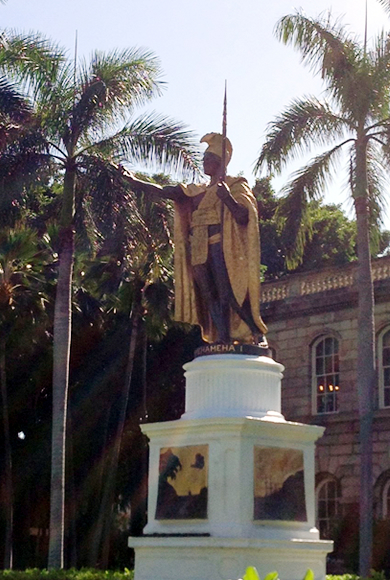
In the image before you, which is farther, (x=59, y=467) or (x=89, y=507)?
(x=89, y=507)

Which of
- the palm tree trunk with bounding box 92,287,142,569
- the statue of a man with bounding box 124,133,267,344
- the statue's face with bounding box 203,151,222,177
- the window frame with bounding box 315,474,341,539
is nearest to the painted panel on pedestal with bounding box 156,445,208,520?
the statue of a man with bounding box 124,133,267,344

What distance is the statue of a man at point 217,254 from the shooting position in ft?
43.6

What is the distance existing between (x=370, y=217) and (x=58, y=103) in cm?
698

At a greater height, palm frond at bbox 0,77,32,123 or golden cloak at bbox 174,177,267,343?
palm frond at bbox 0,77,32,123

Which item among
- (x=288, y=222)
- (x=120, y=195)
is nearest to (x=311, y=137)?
(x=288, y=222)

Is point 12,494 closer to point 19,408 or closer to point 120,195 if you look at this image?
point 19,408

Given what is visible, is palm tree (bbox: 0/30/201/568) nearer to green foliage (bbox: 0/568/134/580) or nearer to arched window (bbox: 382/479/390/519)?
green foliage (bbox: 0/568/134/580)

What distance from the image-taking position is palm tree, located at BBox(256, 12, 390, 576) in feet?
77.9

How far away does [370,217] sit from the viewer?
24859 millimetres

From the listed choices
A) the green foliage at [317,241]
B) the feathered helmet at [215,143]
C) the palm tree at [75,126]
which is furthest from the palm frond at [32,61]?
the green foliage at [317,241]

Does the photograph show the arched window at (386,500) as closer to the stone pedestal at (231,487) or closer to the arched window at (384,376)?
the arched window at (384,376)

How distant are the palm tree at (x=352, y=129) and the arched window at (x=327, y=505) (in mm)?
8744

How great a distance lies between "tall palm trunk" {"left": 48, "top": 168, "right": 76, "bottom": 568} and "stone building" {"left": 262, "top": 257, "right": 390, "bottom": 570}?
1017 cm

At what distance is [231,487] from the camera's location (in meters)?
12.0
